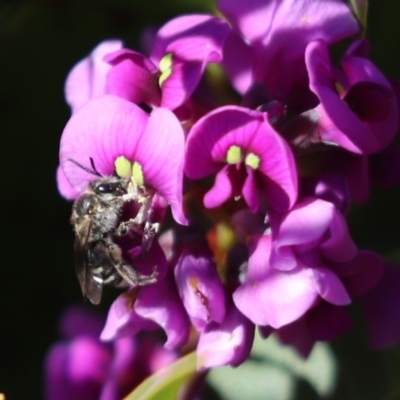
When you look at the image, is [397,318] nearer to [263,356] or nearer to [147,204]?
[263,356]

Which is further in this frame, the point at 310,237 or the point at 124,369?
the point at 124,369

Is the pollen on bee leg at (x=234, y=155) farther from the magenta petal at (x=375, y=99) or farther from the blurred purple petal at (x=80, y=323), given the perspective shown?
the blurred purple petal at (x=80, y=323)

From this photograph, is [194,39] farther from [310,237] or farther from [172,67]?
[310,237]

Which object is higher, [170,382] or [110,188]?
[110,188]

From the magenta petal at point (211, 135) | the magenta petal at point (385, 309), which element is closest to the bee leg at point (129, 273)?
the magenta petal at point (211, 135)

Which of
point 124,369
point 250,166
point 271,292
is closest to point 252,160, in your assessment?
point 250,166

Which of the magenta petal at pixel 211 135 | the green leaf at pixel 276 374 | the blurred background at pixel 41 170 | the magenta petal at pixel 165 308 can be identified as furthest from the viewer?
the blurred background at pixel 41 170
